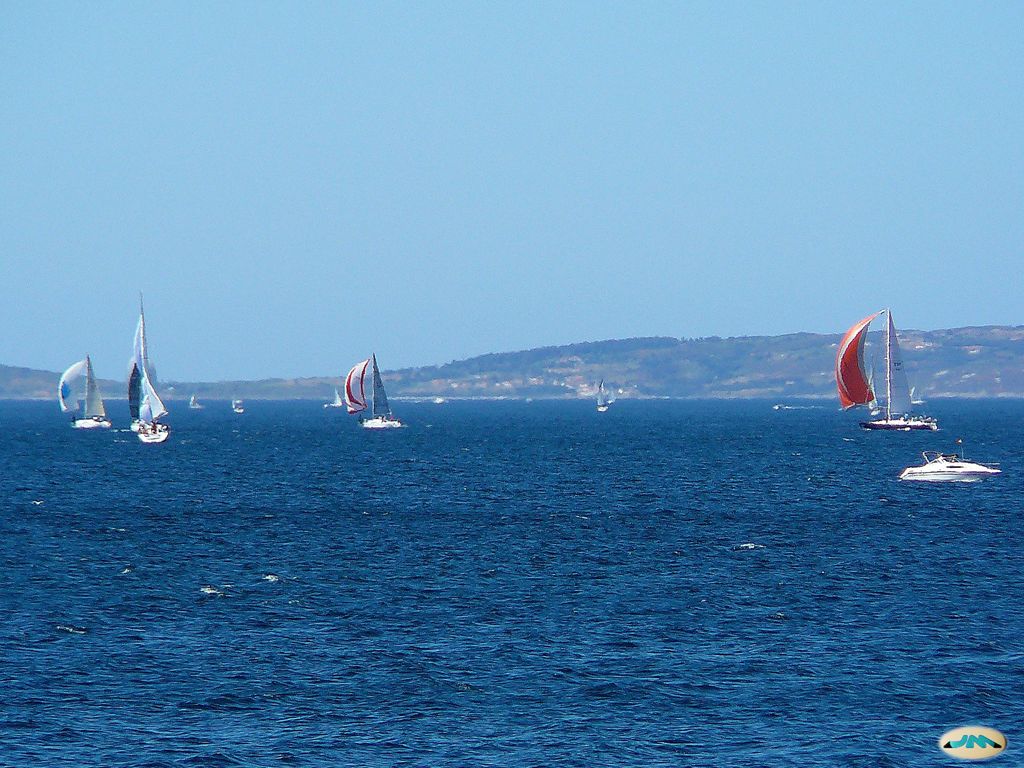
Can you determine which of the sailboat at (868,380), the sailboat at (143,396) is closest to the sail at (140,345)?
the sailboat at (143,396)

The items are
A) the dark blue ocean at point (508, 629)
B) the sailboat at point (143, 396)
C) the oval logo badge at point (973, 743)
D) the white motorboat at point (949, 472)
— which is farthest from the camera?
the sailboat at point (143, 396)

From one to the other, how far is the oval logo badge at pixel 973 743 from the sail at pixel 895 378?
5876 inches

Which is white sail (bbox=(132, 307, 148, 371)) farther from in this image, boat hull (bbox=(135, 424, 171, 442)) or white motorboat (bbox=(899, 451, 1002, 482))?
white motorboat (bbox=(899, 451, 1002, 482))

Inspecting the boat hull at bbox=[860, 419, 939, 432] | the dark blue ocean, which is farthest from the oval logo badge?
the boat hull at bbox=[860, 419, 939, 432]

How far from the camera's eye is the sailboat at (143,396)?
176 meters

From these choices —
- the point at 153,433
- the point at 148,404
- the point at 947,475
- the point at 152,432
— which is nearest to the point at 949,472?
the point at 947,475

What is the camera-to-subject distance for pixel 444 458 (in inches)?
6265

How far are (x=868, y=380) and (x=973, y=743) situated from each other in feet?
490

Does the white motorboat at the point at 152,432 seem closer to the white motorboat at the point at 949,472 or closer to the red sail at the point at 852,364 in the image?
the red sail at the point at 852,364

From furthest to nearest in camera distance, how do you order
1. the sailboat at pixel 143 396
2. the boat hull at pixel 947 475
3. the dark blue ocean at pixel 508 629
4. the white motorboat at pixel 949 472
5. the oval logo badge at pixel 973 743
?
the sailboat at pixel 143 396, the white motorboat at pixel 949 472, the boat hull at pixel 947 475, the dark blue ocean at pixel 508 629, the oval logo badge at pixel 973 743

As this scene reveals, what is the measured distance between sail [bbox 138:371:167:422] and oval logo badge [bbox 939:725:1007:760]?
5934 inches

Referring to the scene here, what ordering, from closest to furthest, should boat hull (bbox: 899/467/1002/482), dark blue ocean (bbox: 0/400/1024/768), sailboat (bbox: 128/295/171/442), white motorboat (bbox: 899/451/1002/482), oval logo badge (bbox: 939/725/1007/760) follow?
oval logo badge (bbox: 939/725/1007/760)
dark blue ocean (bbox: 0/400/1024/768)
boat hull (bbox: 899/467/1002/482)
white motorboat (bbox: 899/451/1002/482)
sailboat (bbox: 128/295/171/442)

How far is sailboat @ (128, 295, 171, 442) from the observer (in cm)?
17550

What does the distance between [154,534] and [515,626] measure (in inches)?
1463
